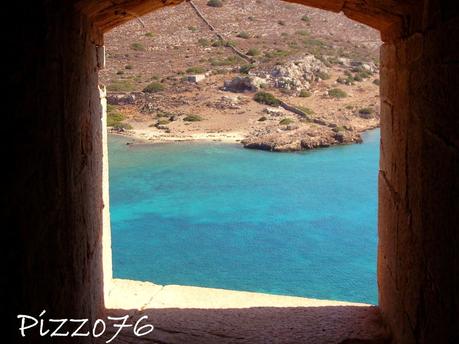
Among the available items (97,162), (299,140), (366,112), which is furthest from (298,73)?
(97,162)

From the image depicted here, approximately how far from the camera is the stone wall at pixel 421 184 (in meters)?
1.86

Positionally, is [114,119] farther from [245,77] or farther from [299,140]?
[299,140]

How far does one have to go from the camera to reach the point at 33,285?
1.71 meters

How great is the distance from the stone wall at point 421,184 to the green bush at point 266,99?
66.7 ft

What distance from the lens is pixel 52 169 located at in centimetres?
208

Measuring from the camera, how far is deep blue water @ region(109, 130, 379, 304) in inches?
406

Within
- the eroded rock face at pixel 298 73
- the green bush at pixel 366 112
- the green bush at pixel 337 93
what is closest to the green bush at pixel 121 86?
the eroded rock face at pixel 298 73

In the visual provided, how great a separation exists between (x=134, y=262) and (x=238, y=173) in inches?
245

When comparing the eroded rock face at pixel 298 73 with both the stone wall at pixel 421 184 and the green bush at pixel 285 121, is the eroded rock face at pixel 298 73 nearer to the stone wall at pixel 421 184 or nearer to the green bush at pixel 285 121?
the green bush at pixel 285 121

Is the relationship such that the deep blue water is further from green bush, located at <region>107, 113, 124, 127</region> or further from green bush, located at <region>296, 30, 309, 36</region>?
green bush, located at <region>296, 30, 309, 36</region>

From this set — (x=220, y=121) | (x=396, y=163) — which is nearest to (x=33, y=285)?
(x=396, y=163)

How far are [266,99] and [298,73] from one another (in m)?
4.08

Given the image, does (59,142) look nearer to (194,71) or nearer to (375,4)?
(375,4)

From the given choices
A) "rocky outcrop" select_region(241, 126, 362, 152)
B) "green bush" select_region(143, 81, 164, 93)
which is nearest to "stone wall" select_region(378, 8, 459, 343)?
"rocky outcrop" select_region(241, 126, 362, 152)
